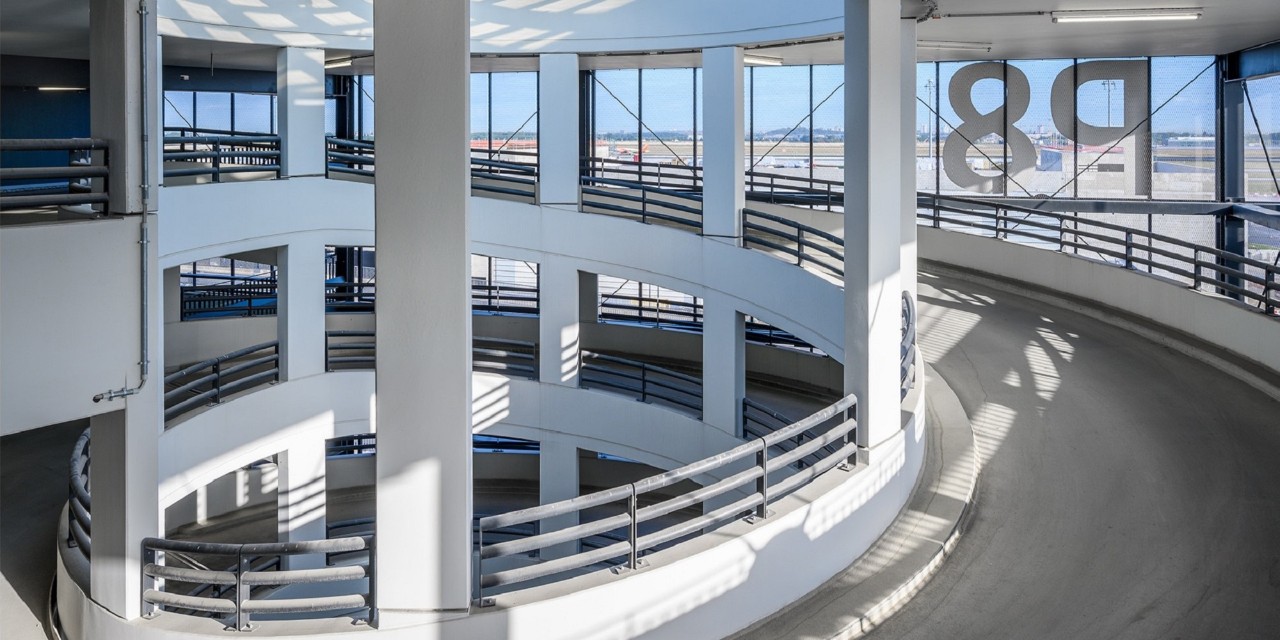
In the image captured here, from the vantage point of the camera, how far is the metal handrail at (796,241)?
12340 millimetres

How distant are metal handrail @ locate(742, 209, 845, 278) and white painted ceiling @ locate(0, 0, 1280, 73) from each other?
252 cm

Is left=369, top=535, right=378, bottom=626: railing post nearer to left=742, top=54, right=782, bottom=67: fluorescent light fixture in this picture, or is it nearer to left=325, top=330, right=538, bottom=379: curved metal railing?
left=325, top=330, right=538, bottom=379: curved metal railing

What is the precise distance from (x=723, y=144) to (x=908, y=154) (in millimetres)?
4529

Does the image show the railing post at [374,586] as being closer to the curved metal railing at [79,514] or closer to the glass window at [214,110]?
the curved metal railing at [79,514]

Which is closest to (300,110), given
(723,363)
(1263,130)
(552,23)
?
(552,23)

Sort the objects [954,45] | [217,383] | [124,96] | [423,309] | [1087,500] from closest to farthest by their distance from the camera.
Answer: [423,309] → [124,96] → [1087,500] → [217,383] → [954,45]

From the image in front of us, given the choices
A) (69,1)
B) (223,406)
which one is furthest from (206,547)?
(223,406)

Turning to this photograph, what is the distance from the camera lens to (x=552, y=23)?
53.3 feet

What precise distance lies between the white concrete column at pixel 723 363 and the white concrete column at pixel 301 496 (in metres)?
5.53

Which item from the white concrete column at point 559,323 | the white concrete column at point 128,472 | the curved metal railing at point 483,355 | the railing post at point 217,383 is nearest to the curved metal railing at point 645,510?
the white concrete column at point 128,472

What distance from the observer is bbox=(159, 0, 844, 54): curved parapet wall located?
13.9m

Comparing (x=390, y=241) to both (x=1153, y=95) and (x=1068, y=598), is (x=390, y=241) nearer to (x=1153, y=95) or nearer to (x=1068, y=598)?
(x=1068, y=598)

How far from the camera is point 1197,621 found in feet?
22.2

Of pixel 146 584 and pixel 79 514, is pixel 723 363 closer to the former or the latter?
pixel 79 514
